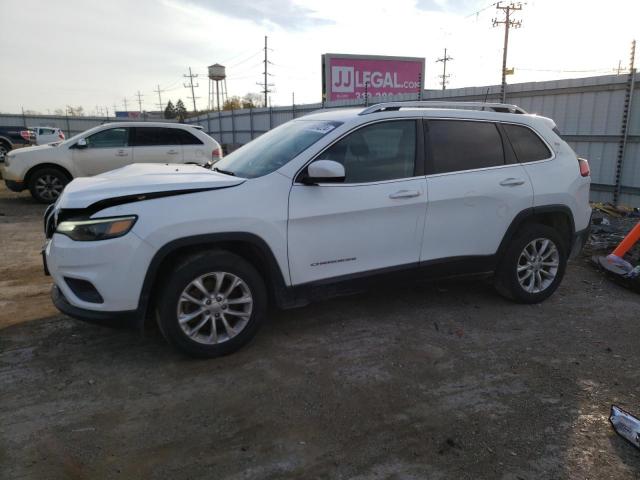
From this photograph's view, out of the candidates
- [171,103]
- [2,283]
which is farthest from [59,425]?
[171,103]

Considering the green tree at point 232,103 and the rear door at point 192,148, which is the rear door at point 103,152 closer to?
the rear door at point 192,148

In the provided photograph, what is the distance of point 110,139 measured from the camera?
10602mm

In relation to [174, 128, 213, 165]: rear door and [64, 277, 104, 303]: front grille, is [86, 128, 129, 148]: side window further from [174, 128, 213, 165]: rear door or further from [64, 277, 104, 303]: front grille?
[64, 277, 104, 303]: front grille

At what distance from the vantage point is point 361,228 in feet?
12.9

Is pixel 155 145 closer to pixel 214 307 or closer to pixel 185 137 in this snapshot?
pixel 185 137

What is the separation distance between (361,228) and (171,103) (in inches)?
4073

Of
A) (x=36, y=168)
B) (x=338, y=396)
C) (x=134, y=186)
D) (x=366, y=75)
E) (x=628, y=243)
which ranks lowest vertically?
(x=338, y=396)

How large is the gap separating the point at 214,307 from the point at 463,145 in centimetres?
256

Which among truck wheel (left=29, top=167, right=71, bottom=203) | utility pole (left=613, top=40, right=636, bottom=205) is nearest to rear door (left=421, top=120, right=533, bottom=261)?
utility pole (left=613, top=40, right=636, bottom=205)

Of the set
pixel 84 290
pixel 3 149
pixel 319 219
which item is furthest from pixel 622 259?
pixel 3 149

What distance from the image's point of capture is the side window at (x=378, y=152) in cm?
394

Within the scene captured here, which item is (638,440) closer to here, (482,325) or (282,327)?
(482,325)

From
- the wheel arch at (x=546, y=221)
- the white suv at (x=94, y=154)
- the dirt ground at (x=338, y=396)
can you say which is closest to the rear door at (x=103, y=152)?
the white suv at (x=94, y=154)

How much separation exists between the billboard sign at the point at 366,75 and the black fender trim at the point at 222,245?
63.7ft
